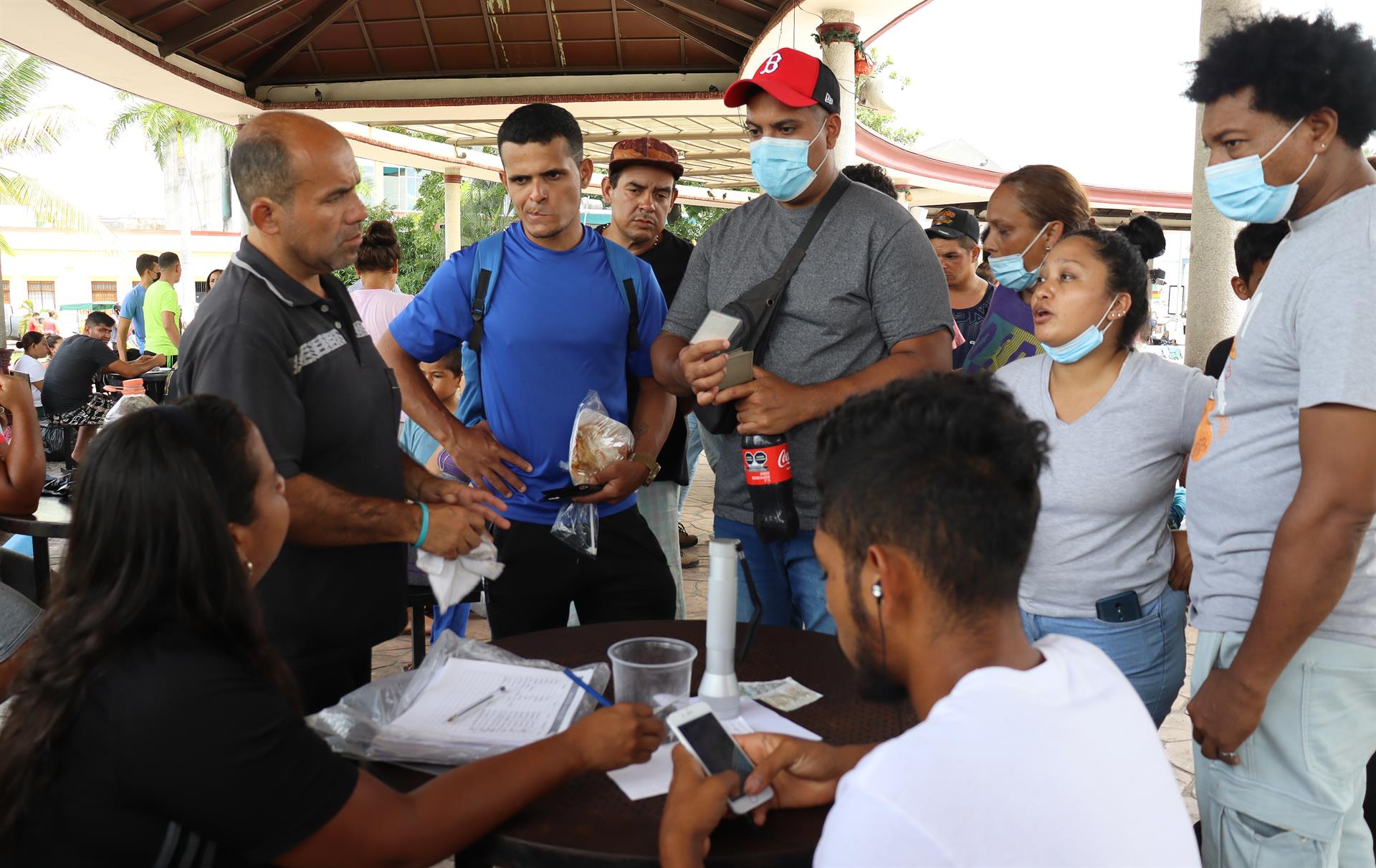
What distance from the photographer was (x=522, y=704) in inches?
69.8

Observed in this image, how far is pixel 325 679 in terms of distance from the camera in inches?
85.5

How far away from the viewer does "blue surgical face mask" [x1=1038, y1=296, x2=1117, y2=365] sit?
2.28 m

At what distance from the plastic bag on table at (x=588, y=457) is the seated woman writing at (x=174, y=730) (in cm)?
A: 122

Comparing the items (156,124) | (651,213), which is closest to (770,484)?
(651,213)

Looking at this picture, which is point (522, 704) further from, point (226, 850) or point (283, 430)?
point (283, 430)

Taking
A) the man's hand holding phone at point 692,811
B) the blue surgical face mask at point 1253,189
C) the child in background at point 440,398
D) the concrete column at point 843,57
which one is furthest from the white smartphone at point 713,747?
the concrete column at point 843,57

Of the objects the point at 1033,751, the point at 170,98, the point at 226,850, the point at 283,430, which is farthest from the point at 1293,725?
the point at 170,98

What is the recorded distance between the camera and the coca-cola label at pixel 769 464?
2361 mm

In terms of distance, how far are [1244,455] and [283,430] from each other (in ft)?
6.23

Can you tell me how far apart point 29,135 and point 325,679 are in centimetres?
3247

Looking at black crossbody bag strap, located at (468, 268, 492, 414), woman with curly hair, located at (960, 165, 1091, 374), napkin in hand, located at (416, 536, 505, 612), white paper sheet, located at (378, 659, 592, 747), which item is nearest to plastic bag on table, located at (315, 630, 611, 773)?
white paper sheet, located at (378, 659, 592, 747)

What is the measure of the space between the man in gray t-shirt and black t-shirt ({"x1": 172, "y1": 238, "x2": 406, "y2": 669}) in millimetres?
782

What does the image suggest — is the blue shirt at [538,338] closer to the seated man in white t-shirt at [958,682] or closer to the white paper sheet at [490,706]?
the white paper sheet at [490,706]

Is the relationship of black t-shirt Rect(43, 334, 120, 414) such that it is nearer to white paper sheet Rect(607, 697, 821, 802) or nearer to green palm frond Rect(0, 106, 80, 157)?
white paper sheet Rect(607, 697, 821, 802)
